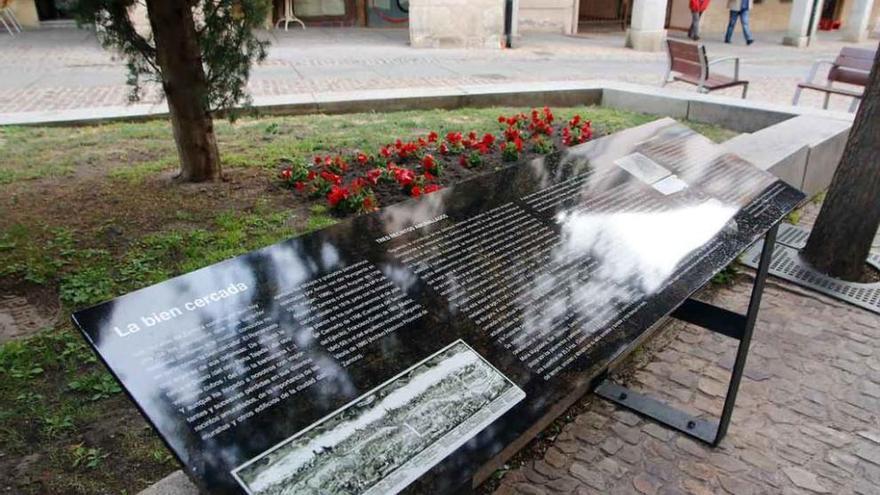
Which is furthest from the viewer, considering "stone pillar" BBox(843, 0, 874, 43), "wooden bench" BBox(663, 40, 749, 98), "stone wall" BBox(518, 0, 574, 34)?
"stone pillar" BBox(843, 0, 874, 43)

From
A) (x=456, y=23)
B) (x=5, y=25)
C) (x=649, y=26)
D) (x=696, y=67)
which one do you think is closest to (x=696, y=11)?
(x=649, y=26)

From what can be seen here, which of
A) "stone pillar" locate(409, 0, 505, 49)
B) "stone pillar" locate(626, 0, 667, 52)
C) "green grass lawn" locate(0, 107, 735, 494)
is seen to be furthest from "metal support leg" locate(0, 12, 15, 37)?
"stone pillar" locate(626, 0, 667, 52)

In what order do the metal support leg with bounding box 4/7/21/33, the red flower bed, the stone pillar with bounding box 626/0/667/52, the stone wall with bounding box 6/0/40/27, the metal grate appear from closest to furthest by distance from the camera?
the metal grate, the red flower bed, the metal support leg with bounding box 4/7/21/33, the stone pillar with bounding box 626/0/667/52, the stone wall with bounding box 6/0/40/27

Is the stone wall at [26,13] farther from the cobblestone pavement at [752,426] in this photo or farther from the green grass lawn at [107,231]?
the cobblestone pavement at [752,426]

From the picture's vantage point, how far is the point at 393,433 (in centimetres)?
146

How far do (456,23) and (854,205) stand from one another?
1212 centimetres

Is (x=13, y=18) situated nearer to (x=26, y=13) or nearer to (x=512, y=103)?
(x=26, y=13)

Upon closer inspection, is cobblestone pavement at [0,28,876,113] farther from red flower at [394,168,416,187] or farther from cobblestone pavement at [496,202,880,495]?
cobblestone pavement at [496,202,880,495]

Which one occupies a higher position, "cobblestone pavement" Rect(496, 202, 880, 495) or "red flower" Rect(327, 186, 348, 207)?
"red flower" Rect(327, 186, 348, 207)

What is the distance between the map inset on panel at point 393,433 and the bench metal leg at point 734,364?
154 cm

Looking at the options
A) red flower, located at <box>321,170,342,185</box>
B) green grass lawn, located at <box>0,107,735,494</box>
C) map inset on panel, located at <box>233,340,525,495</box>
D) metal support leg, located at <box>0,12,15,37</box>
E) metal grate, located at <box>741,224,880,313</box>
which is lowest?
metal grate, located at <box>741,224,880,313</box>

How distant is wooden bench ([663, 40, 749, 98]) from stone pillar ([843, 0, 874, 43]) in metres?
14.9

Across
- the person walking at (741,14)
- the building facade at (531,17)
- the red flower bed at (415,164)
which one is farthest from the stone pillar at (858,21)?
the red flower bed at (415,164)

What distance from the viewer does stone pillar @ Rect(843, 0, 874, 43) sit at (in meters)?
19.5
